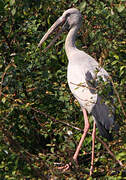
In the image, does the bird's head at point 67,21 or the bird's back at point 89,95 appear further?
the bird's head at point 67,21

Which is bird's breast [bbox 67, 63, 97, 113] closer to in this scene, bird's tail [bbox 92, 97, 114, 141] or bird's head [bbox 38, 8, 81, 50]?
bird's tail [bbox 92, 97, 114, 141]

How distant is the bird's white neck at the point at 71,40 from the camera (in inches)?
229

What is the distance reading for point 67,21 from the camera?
6020mm

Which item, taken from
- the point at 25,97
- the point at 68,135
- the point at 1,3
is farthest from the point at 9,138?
the point at 1,3

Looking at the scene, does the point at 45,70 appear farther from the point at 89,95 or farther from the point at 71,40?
the point at 71,40

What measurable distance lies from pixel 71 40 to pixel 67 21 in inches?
11.6

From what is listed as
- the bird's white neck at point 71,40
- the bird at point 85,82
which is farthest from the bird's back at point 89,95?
the bird's white neck at point 71,40

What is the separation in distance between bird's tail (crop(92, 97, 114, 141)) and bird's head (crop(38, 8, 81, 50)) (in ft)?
3.45

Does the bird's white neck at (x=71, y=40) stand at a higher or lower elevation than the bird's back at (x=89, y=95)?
higher

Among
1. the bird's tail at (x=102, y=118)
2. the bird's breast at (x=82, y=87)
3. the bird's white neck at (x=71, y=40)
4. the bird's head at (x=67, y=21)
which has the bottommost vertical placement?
the bird's tail at (x=102, y=118)

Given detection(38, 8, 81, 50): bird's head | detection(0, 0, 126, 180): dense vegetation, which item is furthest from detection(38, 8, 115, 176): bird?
detection(0, 0, 126, 180): dense vegetation

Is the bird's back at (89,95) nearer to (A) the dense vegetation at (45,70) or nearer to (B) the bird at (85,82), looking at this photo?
(B) the bird at (85,82)

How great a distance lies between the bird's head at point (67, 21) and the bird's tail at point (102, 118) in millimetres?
1053

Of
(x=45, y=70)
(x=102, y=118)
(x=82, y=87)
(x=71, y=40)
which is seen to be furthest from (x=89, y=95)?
(x=71, y=40)
